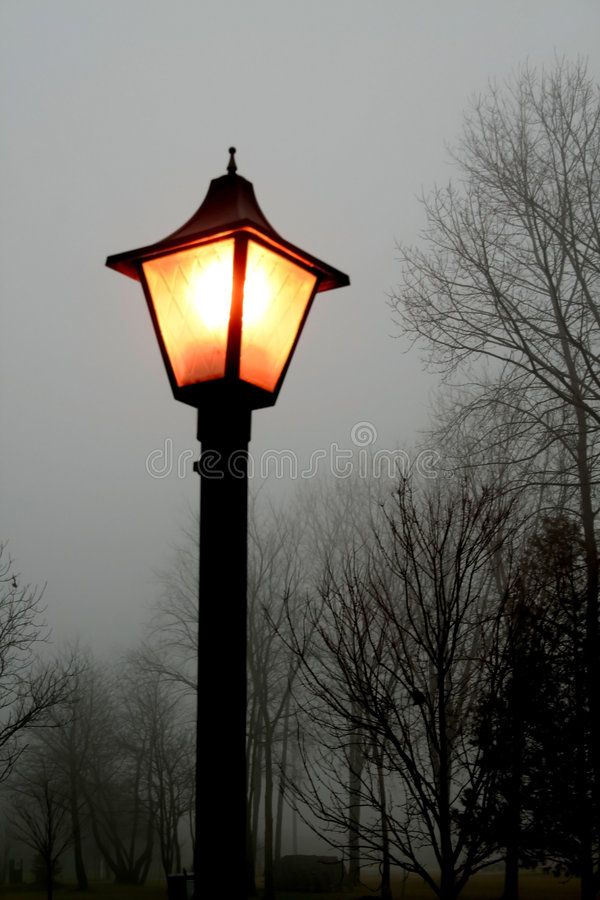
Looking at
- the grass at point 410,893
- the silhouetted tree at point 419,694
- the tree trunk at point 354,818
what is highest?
the silhouetted tree at point 419,694

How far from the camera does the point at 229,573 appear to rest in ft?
7.72

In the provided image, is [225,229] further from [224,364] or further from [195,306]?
[224,364]

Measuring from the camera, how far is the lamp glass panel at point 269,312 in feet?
7.99

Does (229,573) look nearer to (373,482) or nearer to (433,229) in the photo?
(433,229)

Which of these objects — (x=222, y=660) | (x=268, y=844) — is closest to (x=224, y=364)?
(x=222, y=660)

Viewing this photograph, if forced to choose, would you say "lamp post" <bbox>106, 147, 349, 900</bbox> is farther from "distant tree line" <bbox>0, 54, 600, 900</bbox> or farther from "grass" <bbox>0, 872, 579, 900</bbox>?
"grass" <bbox>0, 872, 579, 900</bbox>

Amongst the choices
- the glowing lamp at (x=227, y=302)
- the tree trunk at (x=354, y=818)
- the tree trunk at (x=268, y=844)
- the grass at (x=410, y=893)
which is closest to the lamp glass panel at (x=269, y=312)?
the glowing lamp at (x=227, y=302)

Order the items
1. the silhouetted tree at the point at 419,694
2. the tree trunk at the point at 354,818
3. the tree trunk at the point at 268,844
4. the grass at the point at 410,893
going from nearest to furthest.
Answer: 1. the silhouetted tree at the point at 419,694
2. the tree trunk at the point at 354,818
3. the grass at the point at 410,893
4. the tree trunk at the point at 268,844

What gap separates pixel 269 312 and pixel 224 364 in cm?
21

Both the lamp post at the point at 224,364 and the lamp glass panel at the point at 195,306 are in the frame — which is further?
the lamp glass panel at the point at 195,306

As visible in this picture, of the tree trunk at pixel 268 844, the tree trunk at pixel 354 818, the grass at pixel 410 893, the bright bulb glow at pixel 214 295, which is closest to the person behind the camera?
the bright bulb glow at pixel 214 295

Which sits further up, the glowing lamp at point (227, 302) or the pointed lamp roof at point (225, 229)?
the pointed lamp roof at point (225, 229)

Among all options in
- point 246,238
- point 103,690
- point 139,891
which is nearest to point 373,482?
point 139,891

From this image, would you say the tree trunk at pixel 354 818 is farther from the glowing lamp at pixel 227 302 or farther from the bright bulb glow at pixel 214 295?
the bright bulb glow at pixel 214 295
